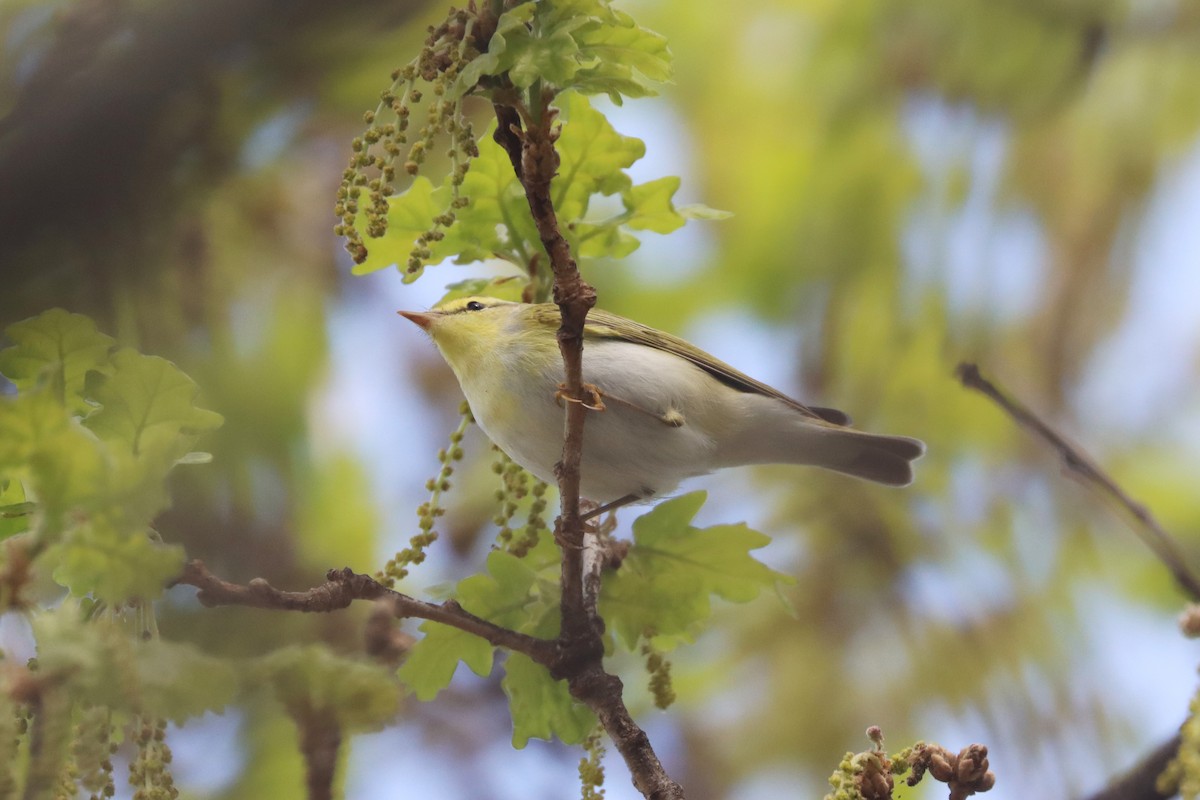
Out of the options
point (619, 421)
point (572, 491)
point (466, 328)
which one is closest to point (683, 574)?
point (572, 491)

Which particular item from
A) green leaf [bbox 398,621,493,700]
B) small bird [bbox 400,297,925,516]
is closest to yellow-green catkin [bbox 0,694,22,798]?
green leaf [bbox 398,621,493,700]

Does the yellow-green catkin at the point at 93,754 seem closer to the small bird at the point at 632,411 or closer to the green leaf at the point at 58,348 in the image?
the green leaf at the point at 58,348

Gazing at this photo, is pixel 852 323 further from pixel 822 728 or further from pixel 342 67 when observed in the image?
pixel 342 67

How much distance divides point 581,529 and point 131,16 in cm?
109

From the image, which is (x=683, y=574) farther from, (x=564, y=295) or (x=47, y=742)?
(x=47, y=742)

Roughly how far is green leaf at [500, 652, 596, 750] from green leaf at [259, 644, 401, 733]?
2.92 feet

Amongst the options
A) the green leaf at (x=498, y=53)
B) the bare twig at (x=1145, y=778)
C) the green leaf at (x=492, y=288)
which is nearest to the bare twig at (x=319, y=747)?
the green leaf at (x=498, y=53)

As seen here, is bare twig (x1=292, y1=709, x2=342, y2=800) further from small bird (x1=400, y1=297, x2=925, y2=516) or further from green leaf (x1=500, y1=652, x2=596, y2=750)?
small bird (x1=400, y1=297, x2=925, y2=516)

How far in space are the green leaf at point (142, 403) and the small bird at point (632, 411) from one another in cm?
91

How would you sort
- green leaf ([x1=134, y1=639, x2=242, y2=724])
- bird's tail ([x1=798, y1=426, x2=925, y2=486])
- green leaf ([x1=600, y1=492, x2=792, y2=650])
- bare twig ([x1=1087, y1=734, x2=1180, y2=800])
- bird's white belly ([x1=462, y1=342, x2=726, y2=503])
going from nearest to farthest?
green leaf ([x1=134, y1=639, x2=242, y2=724])
bare twig ([x1=1087, y1=734, x2=1180, y2=800])
green leaf ([x1=600, y1=492, x2=792, y2=650])
bird's white belly ([x1=462, y1=342, x2=726, y2=503])
bird's tail ([x1=798, y1=426, x2=925, y2=486])

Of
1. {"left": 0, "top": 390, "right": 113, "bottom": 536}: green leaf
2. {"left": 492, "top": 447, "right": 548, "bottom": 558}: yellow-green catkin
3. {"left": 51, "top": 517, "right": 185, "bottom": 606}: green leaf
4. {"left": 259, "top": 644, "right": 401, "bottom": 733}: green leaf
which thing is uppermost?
{"left": 492, "top": 447, "right": 548, "bottom": 558}: yellow-green catkin

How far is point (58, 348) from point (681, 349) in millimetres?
1646

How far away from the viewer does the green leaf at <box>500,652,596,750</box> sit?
6.66 ft

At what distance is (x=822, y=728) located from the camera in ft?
12.7
